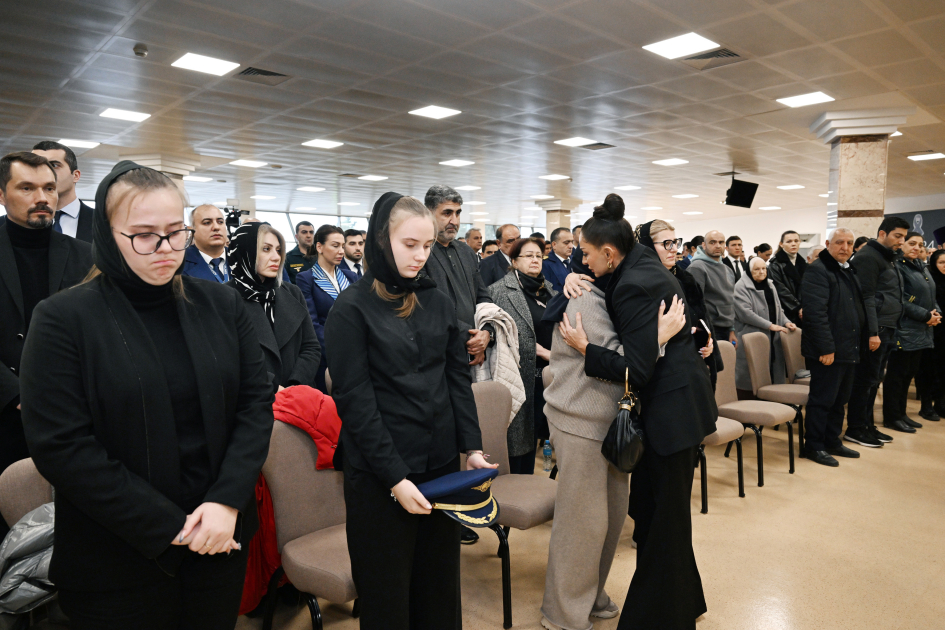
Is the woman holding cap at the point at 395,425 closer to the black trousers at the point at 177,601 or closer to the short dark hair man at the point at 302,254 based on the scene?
the black trousers at the point at 177,601

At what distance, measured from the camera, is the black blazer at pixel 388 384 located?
159 centimetres

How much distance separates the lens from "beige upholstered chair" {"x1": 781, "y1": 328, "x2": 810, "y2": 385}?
17.0 feet

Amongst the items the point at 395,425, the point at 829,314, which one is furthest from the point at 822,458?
the point at 395,425

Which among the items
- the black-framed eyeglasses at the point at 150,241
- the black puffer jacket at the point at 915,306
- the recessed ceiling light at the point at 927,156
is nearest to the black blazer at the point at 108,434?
the black-framed eyeglasses at the point at 150,241

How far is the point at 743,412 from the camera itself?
409 centimetres

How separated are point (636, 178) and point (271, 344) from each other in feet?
38.2

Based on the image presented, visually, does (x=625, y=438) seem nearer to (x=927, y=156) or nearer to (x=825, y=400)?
(x=825, y=400)

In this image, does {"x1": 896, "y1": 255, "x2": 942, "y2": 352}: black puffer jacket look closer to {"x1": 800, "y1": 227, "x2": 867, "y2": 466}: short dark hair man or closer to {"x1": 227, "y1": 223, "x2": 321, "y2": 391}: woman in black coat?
{"x1": 800, "y1": 227, "x2": 867, "y2": 466}: short dark hair man

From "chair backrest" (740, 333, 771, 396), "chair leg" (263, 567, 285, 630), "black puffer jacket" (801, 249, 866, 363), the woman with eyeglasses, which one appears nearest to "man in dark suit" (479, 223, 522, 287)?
the woman with eyeglasses

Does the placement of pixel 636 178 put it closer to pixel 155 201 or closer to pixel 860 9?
pixel 860 9

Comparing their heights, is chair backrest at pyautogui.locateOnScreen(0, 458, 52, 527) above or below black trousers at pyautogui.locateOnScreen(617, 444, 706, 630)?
above

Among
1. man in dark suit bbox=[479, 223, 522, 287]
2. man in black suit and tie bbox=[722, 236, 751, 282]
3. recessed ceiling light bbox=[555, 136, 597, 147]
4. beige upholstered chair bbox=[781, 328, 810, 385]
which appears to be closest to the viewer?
beige upholstered chair bbox=[781, 328, 810, 385]

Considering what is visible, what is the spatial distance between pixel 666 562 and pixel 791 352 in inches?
151

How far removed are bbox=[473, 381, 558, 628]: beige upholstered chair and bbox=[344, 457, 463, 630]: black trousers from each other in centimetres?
72
